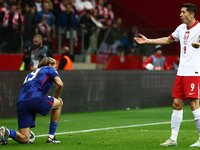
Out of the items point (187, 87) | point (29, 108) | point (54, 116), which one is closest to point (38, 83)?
point (29, 108)

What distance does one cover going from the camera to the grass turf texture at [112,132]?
8.52m

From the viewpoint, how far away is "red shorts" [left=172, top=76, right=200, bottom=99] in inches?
325

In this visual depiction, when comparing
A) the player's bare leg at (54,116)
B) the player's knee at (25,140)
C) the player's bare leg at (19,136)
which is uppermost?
the player's bare leg at (54,116)

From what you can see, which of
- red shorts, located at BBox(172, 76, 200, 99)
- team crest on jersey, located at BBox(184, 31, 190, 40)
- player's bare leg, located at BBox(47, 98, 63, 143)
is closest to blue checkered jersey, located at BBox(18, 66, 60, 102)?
player's bare leg, located at BBox(47, 98, 63, 143)

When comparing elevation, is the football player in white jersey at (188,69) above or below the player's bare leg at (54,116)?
above

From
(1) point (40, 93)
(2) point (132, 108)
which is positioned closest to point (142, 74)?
(2) point (132, 108)

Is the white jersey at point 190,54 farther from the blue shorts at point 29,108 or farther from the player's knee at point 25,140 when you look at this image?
the player's knee at point 25,140

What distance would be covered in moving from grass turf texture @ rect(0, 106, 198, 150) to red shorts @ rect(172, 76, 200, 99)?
0.81 m

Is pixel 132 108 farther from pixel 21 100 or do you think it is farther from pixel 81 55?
pixel 21 100

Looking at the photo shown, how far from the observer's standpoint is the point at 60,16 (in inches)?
738

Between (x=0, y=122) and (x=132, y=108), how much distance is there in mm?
5691

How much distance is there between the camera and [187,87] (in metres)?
8.27

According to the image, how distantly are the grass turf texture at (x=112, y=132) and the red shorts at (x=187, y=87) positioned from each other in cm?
81

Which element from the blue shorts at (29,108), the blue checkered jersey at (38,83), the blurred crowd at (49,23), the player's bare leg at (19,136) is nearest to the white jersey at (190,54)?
the blue checkered jersey at (38,83)
